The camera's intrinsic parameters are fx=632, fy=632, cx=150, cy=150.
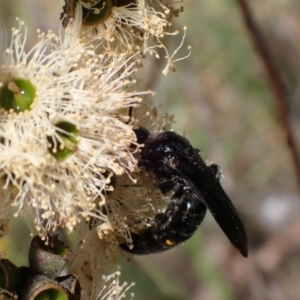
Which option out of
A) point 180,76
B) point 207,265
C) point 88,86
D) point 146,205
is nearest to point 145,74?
point 180,76

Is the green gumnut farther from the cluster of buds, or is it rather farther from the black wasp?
the black wasp

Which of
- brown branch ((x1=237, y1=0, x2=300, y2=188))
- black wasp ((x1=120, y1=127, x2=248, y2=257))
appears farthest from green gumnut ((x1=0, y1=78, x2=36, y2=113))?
brown branch ((x1=237, y1=0, x2=300, y2=188))

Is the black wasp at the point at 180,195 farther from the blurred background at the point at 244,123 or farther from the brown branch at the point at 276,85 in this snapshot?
the blurred background at the point at 244,123

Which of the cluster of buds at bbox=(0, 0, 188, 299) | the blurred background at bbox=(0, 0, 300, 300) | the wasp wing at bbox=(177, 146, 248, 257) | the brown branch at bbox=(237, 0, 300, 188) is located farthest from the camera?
the blurred background at bbox=(0, 0, 300, 300)

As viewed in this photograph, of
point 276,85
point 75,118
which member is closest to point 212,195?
point 75,118

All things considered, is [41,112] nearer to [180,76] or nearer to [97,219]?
[97,219]

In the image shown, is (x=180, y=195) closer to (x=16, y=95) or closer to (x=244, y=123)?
(x=16, y=95)

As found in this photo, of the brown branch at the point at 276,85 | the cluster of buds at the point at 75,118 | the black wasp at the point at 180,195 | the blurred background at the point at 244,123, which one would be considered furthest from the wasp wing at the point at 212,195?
the blurred background at the point at 244,123
